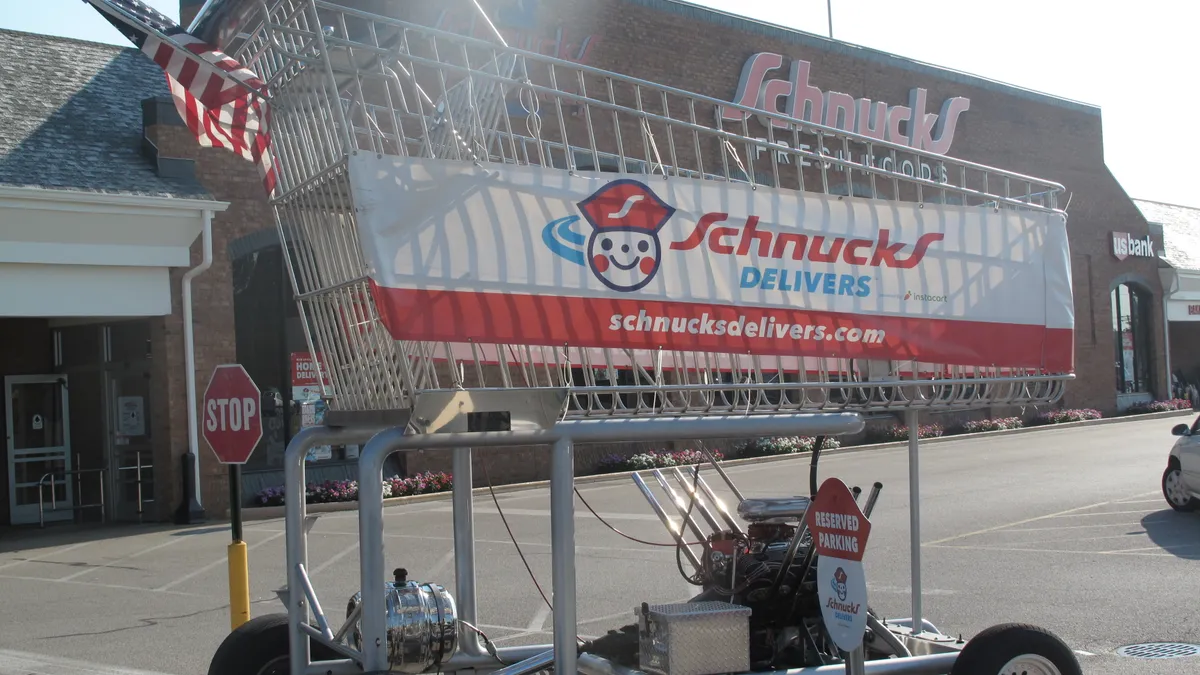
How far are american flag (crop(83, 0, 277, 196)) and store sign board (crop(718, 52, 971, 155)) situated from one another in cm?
1985

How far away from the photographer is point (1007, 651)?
193 inches

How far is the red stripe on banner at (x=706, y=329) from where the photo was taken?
435cm

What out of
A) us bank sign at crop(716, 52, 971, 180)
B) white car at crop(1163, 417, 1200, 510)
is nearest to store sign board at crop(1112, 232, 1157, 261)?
us bank sign at crop(716, 52, 971, 180)

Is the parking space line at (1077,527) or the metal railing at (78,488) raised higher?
the metal railing at (78,488)

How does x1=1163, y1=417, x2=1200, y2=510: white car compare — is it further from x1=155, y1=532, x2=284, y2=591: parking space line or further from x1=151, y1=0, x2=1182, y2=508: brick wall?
x1=155, y1=532, x2=284, y2=591: parking space line

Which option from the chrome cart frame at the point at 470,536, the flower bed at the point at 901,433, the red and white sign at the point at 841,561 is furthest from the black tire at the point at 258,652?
the flower bed at the point at 901,433

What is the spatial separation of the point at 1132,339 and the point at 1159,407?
112 inches

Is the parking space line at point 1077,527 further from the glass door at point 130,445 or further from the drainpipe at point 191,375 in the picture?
the glass door at point 130,445

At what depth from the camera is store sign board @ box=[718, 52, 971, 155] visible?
2695cm

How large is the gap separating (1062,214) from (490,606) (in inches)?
221

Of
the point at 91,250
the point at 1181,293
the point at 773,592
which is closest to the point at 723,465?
the point at 91,250

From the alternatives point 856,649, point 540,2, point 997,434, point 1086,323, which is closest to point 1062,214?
point 856,649

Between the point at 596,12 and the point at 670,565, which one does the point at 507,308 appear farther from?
the point at 596,12

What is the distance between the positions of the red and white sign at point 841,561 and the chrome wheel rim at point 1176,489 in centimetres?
1103
